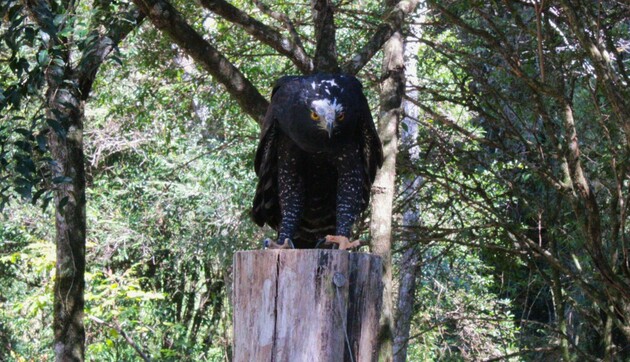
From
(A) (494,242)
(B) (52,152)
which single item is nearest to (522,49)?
(A) (494,242)

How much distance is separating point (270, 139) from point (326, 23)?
6.26 ft

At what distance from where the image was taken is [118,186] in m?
11.6

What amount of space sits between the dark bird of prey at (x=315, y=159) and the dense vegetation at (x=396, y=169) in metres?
0.99

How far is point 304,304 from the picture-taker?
2.67m

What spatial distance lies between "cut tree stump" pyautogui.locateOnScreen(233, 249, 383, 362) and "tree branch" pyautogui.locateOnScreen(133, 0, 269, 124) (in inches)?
91.5

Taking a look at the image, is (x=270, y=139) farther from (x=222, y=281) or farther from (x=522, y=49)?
(x=222, y=281)

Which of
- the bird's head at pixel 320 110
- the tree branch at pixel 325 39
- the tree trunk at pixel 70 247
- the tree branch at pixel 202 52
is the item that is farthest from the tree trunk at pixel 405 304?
the bird's head at pixel 320 110

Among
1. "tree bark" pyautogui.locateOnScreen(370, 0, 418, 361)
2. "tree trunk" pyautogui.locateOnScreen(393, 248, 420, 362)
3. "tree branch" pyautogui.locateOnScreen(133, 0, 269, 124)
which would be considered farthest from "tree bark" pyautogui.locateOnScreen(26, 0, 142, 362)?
"tree trunk" pyautogui.locateOnScreen(393, 248, 420, 362)

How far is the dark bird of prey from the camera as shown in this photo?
3.41 meters

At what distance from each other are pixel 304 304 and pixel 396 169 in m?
3.55

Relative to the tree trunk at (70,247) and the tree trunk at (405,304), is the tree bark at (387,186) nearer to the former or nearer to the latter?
the tree trunk at (70,247)

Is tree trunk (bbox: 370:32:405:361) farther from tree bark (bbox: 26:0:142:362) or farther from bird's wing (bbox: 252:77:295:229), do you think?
tree bark (bbox: 26:0:142:362)

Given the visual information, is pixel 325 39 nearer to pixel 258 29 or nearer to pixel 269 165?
pixel 258 29

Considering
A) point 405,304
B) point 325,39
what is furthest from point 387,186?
point 405,304
